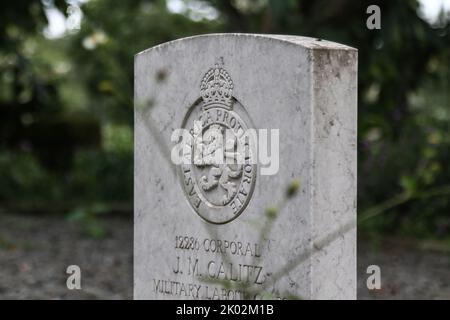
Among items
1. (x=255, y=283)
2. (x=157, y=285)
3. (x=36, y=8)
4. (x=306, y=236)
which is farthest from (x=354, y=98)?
(x=36, y=8)

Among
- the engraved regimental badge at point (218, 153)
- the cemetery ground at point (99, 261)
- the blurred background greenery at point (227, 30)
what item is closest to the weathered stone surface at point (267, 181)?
the engraved regimental badge at point (218, 153)

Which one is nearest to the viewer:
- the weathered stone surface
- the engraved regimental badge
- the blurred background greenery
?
the weathered stone surface

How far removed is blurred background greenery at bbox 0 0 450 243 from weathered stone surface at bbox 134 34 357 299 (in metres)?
3.46

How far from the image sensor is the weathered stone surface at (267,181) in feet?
13.4

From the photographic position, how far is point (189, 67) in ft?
15.6

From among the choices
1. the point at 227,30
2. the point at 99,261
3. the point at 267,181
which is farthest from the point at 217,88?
the point at 227,30

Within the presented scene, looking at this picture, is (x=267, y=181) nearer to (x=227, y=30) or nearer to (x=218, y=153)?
(x=218, y=153)

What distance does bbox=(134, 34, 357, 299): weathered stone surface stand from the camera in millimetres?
4090

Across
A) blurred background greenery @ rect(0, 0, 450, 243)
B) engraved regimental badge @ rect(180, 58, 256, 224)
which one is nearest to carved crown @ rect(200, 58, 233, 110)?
engraved regimental badge @ rect(180, 58, 256, 224)

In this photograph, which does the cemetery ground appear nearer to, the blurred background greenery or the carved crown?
the blurred background greenery

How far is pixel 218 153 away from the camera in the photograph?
454cm

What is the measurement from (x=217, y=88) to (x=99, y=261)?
3943 mm

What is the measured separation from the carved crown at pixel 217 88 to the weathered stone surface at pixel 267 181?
0.06ft
